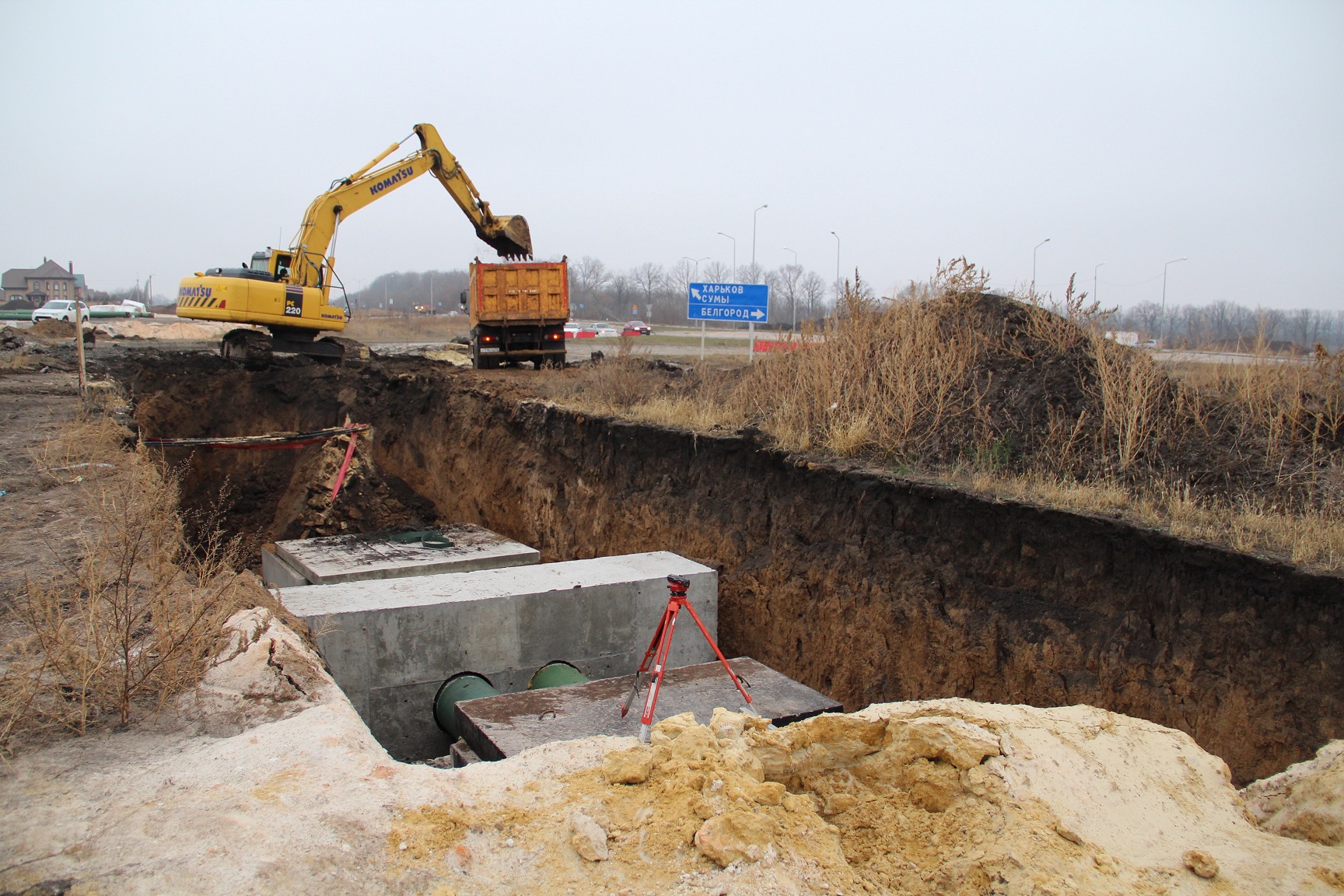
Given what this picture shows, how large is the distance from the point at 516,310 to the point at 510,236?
4.82ft

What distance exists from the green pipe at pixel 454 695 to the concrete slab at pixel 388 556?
2.19 meters

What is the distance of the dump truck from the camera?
56.5 ft

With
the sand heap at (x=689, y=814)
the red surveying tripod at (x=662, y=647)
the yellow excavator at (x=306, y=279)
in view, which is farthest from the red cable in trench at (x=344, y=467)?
the sand heap at (x=689, y=814)

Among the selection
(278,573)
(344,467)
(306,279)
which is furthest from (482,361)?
(278,573)

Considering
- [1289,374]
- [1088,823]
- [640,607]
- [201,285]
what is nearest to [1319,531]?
[1289,374]

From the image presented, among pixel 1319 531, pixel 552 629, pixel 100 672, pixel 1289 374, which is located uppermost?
pixel 1289 374

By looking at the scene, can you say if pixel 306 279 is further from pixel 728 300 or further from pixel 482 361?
pixel 728 300

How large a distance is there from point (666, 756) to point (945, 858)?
1.23 m

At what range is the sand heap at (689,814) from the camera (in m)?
2.94

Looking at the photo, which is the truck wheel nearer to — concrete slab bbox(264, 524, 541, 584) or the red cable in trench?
the red cable in trench

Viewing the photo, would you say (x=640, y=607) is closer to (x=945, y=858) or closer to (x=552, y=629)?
(x=552, y=629)

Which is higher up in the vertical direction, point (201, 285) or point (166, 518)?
point (201, 285)

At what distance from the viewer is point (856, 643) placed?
7.21 metres

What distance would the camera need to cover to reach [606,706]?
6.14 meters
